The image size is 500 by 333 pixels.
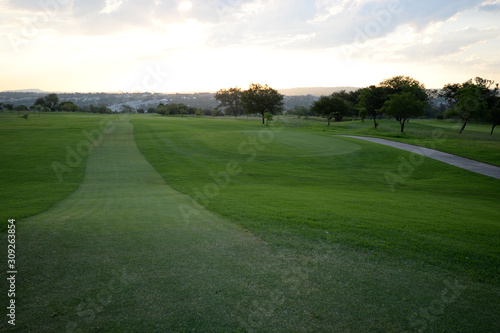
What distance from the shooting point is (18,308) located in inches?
162

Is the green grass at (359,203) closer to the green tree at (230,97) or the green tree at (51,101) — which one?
the green tree at (230,97)

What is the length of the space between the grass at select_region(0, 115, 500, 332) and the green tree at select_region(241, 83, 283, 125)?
7570cm

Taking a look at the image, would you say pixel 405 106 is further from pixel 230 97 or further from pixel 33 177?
pixel 230 97

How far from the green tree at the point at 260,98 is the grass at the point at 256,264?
75.7 meters

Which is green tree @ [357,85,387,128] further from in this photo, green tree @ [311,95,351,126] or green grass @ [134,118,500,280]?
green grass @ [134,118,500,280]

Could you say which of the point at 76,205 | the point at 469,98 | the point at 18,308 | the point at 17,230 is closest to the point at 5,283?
the point at 18,308

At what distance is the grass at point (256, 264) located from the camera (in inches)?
160

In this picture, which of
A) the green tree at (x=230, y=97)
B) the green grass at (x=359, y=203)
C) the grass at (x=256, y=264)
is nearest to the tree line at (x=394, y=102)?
the green tree at (x=230, y=97)

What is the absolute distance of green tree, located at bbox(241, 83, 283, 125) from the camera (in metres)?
84.2

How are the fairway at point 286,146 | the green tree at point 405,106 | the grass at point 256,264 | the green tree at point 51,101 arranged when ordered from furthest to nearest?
the green tree at point 51,101
the green tree at point 405,106
the fairway at point 286,146
the grass at point 256,264

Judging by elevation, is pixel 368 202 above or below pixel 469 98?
below

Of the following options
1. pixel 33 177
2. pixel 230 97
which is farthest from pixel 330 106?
pixel 230 97

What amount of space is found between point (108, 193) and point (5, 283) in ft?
27.6

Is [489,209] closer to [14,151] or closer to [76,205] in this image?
[76,205]
